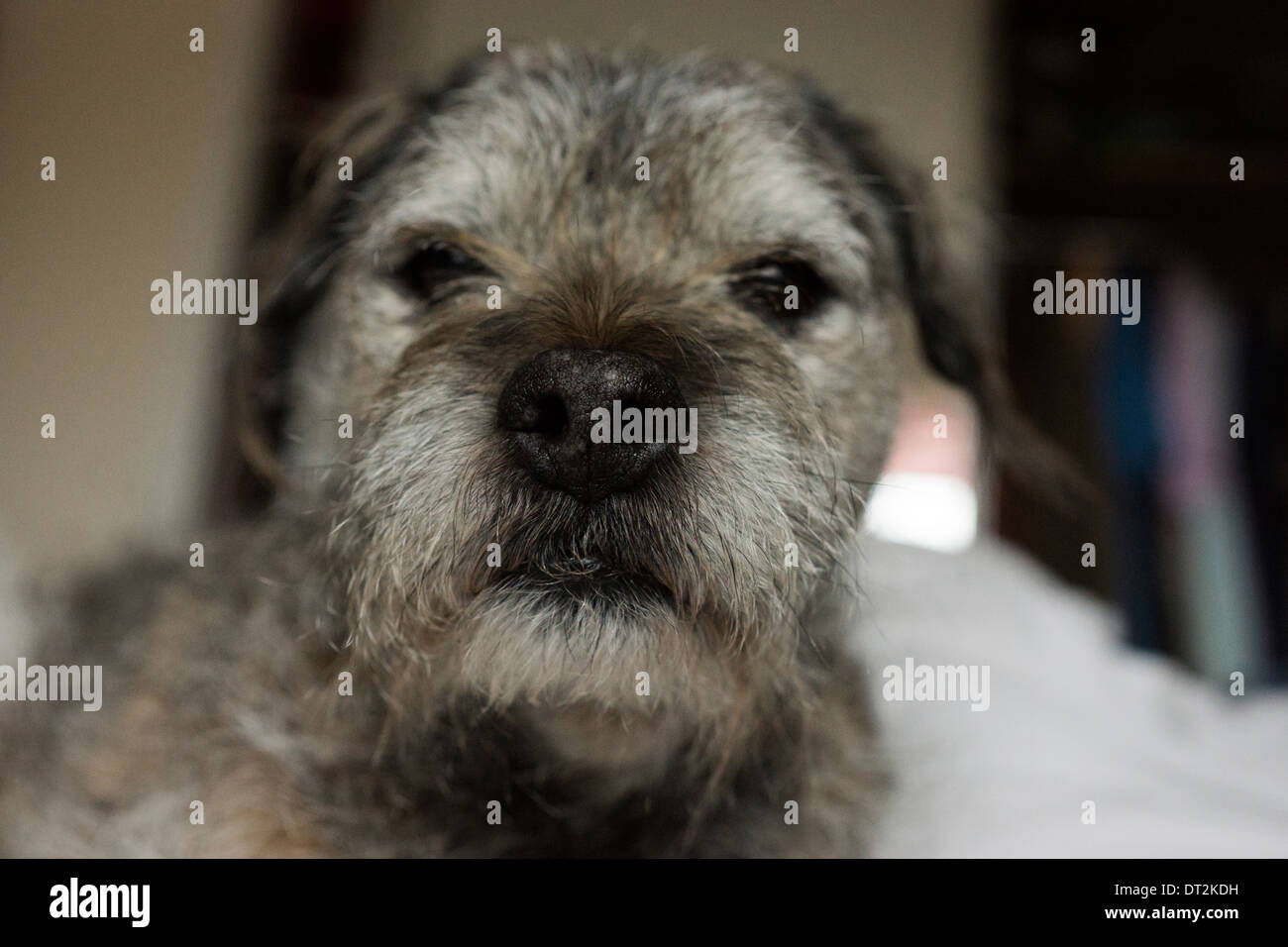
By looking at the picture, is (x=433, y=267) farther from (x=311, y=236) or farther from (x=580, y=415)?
(x=580, y=415)

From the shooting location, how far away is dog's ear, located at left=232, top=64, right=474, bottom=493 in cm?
135

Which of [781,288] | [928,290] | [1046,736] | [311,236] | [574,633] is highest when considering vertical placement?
[311,236]

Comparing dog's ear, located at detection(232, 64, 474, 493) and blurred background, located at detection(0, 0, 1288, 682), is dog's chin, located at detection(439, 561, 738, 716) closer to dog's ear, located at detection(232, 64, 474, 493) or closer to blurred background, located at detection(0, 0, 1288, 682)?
dog's ear, located at detection(232, 64, 474, 493)

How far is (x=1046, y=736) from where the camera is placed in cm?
145

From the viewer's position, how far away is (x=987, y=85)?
3.00 metres

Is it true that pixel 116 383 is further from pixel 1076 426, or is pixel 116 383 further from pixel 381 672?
pixel 1076 426

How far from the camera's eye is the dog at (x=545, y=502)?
2.71 ft

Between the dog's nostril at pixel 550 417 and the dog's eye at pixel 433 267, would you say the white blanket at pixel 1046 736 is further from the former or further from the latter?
the dog's eye at pixel 433 267

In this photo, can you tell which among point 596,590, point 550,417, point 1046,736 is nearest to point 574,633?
point 596,590

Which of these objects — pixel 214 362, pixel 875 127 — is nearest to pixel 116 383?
pixel 214 362

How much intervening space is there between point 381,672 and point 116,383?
182 centimetres

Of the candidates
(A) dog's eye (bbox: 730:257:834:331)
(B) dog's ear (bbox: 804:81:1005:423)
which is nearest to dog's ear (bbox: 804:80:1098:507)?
(B) dog's ear (bbox: 804:81:1005:423)

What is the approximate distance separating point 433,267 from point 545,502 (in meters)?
0.50

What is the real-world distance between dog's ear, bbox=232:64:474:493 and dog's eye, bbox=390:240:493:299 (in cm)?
22
